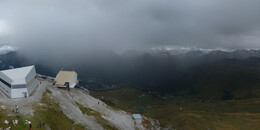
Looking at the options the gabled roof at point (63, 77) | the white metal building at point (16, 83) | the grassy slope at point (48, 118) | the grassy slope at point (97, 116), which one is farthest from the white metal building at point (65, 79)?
the grassy slope at point (48, 118)

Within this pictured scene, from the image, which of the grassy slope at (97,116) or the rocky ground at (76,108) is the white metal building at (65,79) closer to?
the rocky ground at (76,108)

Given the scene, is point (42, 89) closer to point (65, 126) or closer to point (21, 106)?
point (21, 106)

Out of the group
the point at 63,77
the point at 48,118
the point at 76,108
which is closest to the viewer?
the point at 48,118

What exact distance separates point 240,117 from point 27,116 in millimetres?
190513

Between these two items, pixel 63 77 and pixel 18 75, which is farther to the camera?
pixel 63 77

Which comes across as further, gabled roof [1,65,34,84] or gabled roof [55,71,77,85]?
gabled roof [55,71,77,85]

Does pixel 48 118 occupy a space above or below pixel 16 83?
below

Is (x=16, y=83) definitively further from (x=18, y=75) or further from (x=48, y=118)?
(x=48, y=118)

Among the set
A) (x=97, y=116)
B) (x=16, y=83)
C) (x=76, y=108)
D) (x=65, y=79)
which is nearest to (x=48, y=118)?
(x=76, y=108)

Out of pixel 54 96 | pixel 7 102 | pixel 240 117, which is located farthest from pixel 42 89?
pixel 240 117

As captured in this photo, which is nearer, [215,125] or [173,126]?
[173,126]

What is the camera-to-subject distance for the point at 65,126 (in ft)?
248

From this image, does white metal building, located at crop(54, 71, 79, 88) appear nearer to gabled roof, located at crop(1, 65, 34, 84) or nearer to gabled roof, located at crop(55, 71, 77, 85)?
gabled roof, located at crop(55, 71, 77, 85)

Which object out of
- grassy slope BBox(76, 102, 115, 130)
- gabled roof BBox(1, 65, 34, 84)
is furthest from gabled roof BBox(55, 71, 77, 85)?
grassy slope BBox(76, 102, 115, 130)
